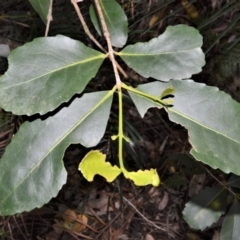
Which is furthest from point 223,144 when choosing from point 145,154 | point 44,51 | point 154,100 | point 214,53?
point 145,154

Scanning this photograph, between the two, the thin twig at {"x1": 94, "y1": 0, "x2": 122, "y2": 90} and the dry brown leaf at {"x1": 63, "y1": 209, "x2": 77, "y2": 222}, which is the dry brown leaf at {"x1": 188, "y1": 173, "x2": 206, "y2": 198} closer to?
the dry brown leaf at {"x1": 63, "y1": 209, "x2": 77, "y2": 222}

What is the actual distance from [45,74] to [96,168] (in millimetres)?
188

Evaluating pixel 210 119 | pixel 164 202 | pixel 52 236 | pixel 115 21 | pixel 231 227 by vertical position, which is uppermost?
pixel 115 21

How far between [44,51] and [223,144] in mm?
352

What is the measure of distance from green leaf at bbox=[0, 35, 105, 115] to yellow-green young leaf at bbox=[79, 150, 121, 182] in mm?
112

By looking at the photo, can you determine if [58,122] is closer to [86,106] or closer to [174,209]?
[86,106]

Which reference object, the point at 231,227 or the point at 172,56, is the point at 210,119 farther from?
the point at 231,227

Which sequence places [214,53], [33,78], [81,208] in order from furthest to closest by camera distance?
[81,208] → [214,53] → [33,78]

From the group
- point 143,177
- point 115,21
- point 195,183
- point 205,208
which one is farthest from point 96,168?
point 195,183

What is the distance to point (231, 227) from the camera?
1411 millimetres

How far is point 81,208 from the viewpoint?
2.17 m

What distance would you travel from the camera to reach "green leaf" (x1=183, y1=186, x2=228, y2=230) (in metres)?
1.44

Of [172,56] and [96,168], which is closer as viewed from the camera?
[96,168]

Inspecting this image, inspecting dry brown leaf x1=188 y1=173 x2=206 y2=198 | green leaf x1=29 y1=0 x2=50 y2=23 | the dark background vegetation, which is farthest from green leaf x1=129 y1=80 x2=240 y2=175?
dry brown leaf x1=188 y1=173 x2=206 y2=198
